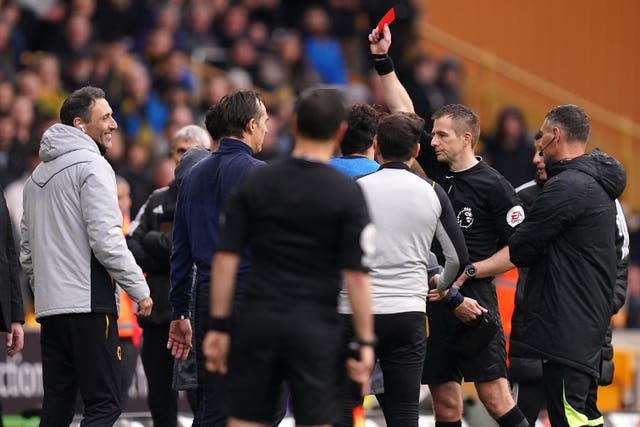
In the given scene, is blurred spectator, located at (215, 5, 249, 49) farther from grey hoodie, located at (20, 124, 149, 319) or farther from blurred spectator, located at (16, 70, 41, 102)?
grey hoodie, located at (20, 124, 149, 319)

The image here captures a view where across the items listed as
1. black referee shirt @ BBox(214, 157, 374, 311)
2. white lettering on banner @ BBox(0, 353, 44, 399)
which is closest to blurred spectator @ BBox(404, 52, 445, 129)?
white lettering on banner @ BBox(0, 353, 44, 399)

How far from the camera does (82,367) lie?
25.3ft

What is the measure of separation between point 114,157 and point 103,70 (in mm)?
1462

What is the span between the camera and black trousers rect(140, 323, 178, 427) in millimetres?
9188

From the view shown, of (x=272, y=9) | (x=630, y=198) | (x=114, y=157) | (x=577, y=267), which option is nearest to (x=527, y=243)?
(x=577, y=267)

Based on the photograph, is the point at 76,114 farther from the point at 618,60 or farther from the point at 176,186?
the point at 618,60

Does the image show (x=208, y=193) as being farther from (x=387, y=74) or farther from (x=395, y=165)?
(x=387, y=74)

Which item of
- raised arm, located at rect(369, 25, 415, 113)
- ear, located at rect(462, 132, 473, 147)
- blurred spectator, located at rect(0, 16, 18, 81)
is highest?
raised arm, located at rect(369, 25, 415, 113)

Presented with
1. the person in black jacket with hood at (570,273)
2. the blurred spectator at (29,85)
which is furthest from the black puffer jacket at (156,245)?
the blurred spectator at (29,85)

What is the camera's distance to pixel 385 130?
745 centimetres

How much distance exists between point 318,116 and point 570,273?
2.44 metres

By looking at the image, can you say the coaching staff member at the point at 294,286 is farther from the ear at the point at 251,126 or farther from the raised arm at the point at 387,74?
the raised arm at the point at 387,74

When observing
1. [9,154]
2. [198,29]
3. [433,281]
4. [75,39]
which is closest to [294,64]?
[198,29]

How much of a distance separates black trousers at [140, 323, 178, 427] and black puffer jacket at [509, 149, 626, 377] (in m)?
2.51
